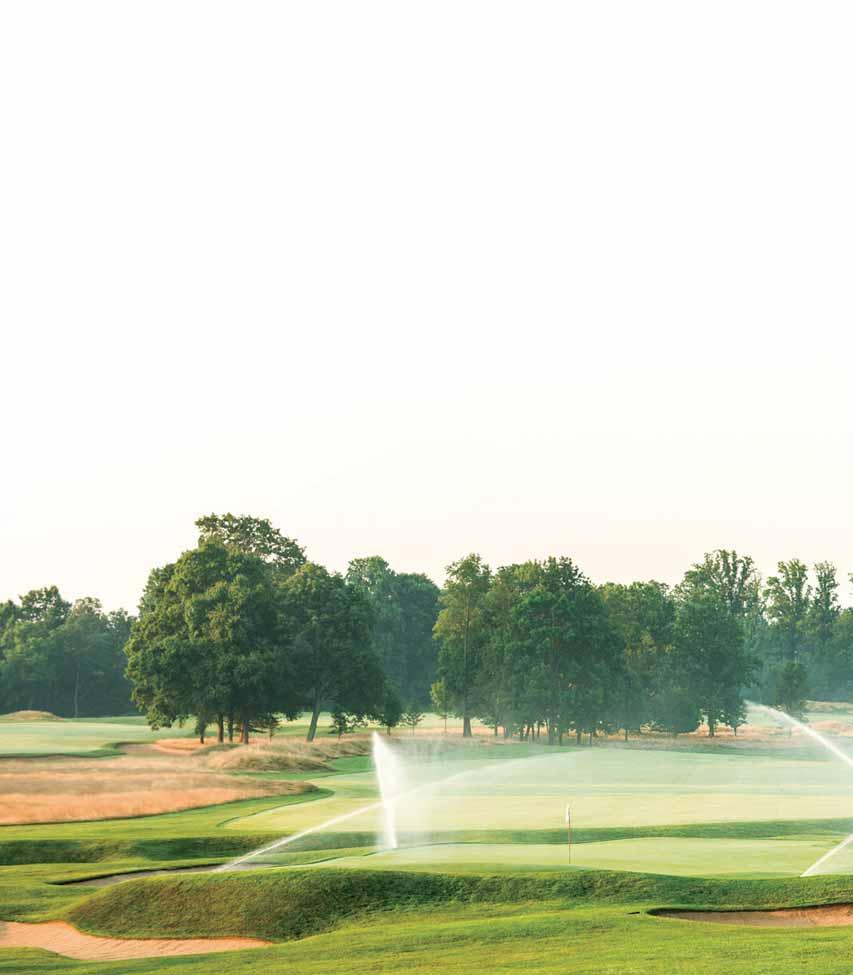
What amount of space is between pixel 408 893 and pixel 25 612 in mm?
155107

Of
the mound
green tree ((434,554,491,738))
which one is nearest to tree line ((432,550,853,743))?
green tree ((434,554,491,738))

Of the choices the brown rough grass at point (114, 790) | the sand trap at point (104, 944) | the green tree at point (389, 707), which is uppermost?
the green tree at point (389, 707)

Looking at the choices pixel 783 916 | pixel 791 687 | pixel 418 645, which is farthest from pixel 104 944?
pixel 418 645

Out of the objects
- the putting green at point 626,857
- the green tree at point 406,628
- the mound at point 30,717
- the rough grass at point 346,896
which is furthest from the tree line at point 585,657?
the rough grass at point 346,896

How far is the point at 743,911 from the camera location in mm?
24375

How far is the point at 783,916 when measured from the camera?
79.3 feet

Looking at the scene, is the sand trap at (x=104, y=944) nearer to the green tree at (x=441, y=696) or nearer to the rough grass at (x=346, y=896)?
the rough grass at (x=346, y=896)

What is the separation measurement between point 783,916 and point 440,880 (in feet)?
21.6

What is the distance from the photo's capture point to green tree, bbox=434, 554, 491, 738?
124938 mm

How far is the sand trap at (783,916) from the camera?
2364 centimetres

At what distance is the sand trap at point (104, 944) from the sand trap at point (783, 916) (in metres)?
7.46

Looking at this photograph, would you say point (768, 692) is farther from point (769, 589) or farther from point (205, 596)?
point (205, 596)

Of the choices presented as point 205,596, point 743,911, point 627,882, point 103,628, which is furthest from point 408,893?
point 103,628

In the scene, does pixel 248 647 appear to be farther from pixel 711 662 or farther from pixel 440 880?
pixel 440 880
